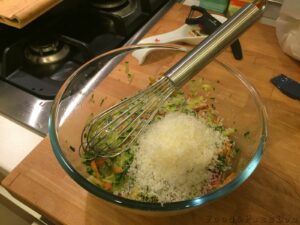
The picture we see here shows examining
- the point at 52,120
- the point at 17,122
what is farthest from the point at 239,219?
the point at 17,122

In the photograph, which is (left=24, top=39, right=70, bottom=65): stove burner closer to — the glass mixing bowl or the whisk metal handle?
the glass mixing bowl

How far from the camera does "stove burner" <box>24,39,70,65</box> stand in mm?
698

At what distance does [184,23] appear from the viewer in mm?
802

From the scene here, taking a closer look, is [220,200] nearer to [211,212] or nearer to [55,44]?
[211,212]

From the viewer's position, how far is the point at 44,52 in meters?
0.70

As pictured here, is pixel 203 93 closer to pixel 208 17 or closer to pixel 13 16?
pixel 208 17

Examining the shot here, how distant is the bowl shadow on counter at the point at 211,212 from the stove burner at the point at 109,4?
52cm

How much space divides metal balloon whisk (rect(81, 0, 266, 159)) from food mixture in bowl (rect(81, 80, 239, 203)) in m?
0.01

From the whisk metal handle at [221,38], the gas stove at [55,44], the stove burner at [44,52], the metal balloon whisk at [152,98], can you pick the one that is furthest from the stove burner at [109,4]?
the whisk metal handle at [221,38]

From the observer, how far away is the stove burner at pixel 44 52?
70 cm

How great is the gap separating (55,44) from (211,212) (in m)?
0.50

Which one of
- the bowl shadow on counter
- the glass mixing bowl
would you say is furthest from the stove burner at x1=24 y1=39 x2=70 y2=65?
the bowl shadow on counter

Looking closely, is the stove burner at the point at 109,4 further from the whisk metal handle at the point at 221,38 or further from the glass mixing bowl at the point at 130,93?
the whisk metal handle at the point at 221,38

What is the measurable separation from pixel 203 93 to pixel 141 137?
192 millimetres
